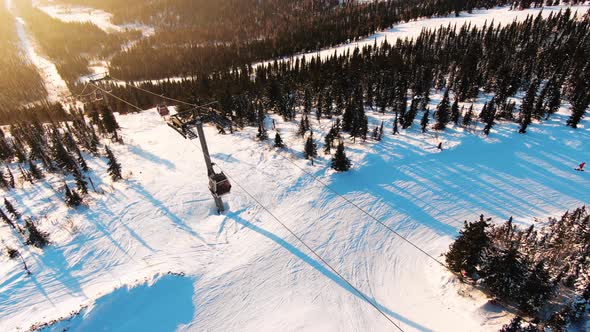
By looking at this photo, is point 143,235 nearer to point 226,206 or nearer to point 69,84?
point 226,206

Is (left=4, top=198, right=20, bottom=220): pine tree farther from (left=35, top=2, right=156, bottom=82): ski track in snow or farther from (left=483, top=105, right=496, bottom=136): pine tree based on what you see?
(left=35, top=2, right=156, bottom=82): ski track in snow

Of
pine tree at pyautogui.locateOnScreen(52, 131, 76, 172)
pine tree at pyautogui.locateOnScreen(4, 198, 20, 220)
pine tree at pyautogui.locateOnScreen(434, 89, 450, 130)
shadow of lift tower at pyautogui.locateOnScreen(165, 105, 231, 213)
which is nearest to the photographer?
shadow of lift tower at pyautogui.locateOnScreen(165, 105, 231, 213)

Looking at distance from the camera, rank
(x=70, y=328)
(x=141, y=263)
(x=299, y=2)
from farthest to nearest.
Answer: (x=299, y=2), (x=141, y=263), (x=70, y=328)

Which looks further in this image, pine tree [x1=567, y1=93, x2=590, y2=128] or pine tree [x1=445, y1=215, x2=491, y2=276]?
pine tree [x1=567, y1=93, x2=590, y2=128]

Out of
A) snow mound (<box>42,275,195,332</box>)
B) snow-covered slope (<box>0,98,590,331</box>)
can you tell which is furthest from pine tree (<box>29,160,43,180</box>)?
snow mound (<box>42,275,195,332</box>)

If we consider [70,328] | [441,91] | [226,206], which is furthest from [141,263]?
[441,91]
